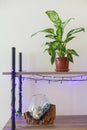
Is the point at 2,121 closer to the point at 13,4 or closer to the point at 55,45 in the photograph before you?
the point at 55,45

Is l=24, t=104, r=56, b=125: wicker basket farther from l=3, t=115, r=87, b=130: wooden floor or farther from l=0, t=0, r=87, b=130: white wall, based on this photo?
l=0, t=0, r=87, b=130: white wall

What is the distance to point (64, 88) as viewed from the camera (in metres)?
2.14

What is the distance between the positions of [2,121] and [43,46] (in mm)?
759

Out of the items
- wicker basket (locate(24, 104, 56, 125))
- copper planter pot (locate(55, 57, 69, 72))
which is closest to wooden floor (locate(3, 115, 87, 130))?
wicker basket (locate(24, 104, 56, 125))

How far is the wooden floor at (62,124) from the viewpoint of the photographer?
5.48ft

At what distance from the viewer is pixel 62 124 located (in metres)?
1.77

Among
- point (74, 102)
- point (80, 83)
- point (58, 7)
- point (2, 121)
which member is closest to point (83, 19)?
point (58, 7)

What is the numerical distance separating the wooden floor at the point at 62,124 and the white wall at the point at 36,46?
194 millimetres

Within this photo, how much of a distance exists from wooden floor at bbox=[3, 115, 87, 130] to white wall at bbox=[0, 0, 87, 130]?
19cm

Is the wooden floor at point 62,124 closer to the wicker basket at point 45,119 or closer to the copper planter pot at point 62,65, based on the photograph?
the wicker basket at point 45,119

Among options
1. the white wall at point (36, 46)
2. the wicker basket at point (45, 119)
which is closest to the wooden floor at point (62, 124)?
the wicker basket at point (45, 119)

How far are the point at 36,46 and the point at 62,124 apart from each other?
739mm

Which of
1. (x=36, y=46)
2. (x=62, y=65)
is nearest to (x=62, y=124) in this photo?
(x=62, y=65)

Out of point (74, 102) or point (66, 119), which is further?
point (74, 102)
